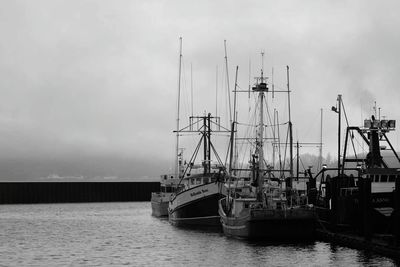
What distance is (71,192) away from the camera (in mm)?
148500

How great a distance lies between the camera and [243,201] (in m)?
54.3

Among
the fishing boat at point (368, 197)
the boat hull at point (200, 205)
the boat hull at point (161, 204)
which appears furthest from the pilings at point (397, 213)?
the boat hull at point (161, 204)

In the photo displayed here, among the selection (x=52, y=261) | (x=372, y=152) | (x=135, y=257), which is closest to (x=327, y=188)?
(x=372, y=152)

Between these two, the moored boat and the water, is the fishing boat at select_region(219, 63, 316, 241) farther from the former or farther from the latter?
the moored boat

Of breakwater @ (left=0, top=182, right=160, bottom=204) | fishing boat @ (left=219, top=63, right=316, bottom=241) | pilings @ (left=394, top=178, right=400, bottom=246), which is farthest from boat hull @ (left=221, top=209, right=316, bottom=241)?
breakwater @ (left=0, top=182, right=160, bottom=204)

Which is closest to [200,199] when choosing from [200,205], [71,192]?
[200,205]

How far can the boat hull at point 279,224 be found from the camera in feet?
169

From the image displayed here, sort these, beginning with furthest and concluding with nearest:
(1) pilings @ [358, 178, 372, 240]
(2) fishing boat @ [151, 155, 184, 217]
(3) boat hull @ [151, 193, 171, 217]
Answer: (3) boat hull @ [151, 193, 171, 217] → (2) fishing boat @ [151, 155, 184, 217] → (1) pilings @ [358, 178, 372, 240]

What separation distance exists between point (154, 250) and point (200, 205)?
1454cm

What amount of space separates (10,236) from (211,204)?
17044mm

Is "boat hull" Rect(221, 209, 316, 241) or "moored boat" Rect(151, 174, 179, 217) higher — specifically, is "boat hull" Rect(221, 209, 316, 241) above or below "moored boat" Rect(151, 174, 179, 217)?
below

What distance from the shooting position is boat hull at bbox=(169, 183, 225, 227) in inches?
2534

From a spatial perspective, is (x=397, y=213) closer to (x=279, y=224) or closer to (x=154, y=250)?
(x=279, y=224)

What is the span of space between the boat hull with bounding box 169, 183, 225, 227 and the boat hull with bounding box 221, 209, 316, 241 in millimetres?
11514
